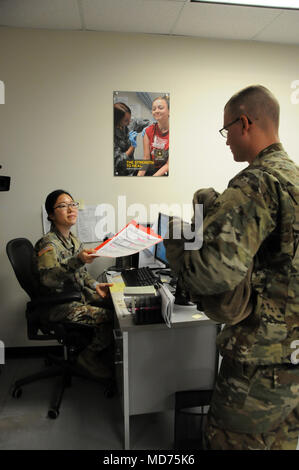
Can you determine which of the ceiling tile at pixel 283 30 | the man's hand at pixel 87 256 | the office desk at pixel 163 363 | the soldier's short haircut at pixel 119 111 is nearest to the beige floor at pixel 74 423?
the office desk at pixel 163 363

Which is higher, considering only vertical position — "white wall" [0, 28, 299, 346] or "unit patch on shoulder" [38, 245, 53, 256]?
"white wall" [0, 28, 299, 346]

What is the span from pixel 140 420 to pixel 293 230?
156 centimetres

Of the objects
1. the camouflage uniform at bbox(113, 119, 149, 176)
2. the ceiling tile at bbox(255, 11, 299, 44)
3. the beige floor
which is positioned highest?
the ceiling tile at bbox(255, 11, 299, 44)

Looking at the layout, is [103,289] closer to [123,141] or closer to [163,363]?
[163,363]

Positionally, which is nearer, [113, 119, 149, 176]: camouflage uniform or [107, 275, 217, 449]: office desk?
[107, 275, 217, 449]: office desk

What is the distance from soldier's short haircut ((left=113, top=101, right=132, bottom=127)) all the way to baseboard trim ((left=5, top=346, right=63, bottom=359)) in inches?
74.2

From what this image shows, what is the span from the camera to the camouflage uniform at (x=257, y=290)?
38.3 inches

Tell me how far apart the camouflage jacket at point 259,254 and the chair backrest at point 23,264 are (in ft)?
4.20

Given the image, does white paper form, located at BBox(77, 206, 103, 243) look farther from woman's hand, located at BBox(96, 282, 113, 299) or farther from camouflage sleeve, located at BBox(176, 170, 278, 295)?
camouflage sleeve, located at BBox(176, 170, 278, 295)

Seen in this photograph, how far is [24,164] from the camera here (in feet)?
8.41

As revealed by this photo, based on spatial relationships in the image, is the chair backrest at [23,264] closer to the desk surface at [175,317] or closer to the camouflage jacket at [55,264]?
the camouflage jacket at [55,264]

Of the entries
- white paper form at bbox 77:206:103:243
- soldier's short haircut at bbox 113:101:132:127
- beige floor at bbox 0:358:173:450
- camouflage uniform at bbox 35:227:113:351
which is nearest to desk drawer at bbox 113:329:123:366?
camouflage uniform at bbox 35:227:113:351

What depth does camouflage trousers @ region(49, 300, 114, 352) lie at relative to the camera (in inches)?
81.0

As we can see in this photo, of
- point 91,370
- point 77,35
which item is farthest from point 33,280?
point 77,35
